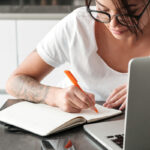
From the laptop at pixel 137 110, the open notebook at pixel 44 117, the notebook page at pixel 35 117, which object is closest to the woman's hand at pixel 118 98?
the open notebook at pixel 44 117

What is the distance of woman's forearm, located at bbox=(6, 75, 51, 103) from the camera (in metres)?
1.19

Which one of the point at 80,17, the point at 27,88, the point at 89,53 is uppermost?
the point at 80,17

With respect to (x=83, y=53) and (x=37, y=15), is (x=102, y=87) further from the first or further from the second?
(x=37, y=15)

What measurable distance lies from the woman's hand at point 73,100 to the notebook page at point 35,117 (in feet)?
0.07

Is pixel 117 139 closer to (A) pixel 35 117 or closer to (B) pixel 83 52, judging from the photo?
(A) pixel 35 117

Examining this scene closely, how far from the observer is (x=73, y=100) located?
1.05 m

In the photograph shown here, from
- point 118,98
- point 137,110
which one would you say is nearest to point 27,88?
point 118,98

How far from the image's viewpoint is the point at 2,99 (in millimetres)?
2479

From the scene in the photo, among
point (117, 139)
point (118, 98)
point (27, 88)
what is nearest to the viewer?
point (117, 139)

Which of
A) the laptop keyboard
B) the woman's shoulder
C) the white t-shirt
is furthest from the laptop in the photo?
the woman's shoulder

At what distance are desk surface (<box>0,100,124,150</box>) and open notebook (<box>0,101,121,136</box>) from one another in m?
0.02

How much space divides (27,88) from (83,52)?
0.30 metres

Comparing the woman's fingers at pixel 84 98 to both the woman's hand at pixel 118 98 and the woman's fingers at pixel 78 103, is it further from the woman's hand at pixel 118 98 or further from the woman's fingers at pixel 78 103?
the woman's hand at pixel 118 98

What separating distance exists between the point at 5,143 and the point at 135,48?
0.76 m
